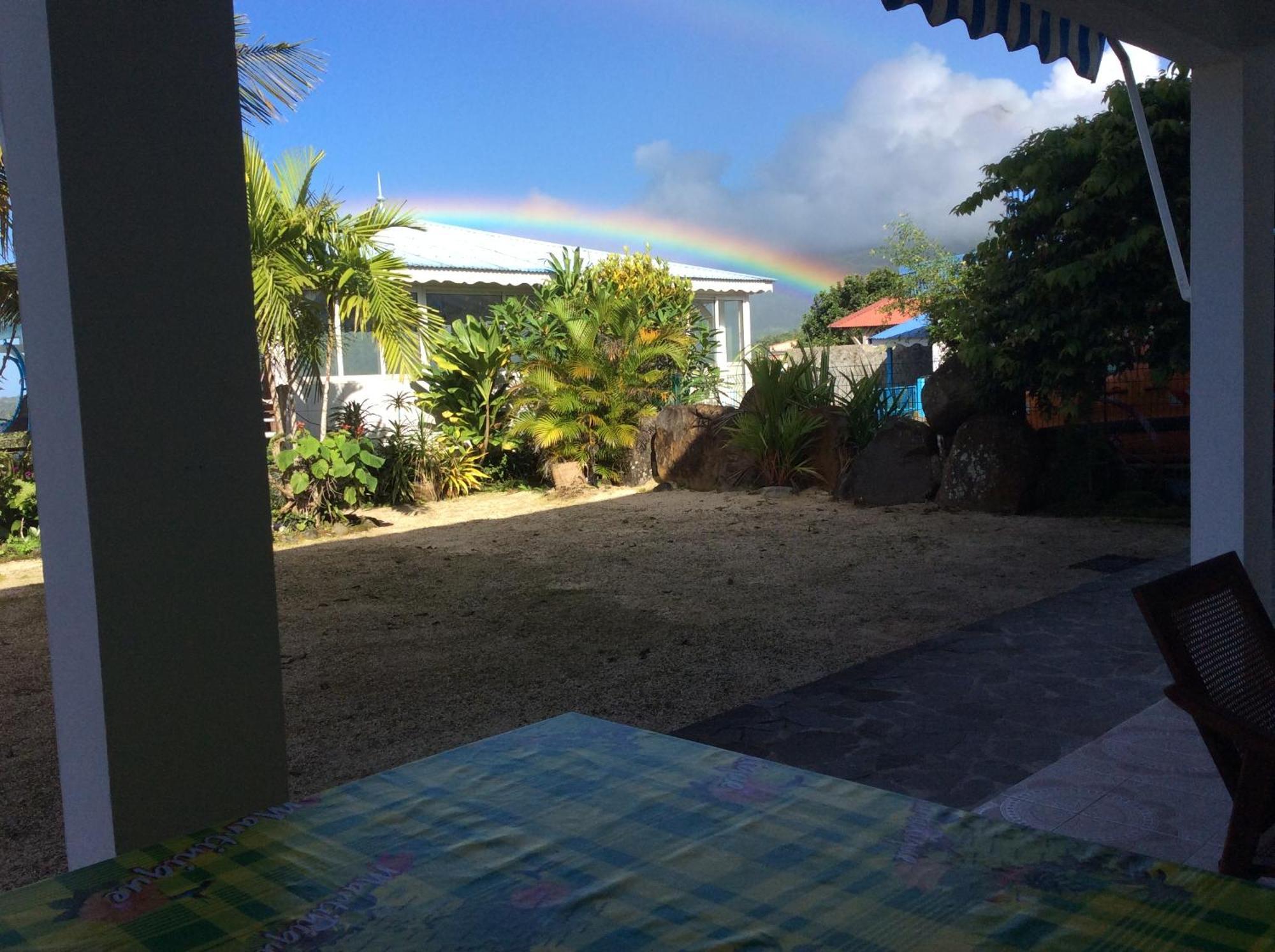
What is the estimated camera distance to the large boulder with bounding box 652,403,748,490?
1322 cm

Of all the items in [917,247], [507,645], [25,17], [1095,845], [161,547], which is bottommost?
[507,645]

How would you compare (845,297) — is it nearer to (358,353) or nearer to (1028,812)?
(358,353)

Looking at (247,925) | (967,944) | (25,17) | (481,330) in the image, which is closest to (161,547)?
(247,925)

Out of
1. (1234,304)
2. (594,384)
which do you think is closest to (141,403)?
(1234,304)

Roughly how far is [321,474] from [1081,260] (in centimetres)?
799

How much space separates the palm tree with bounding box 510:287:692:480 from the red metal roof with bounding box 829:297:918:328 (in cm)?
2117

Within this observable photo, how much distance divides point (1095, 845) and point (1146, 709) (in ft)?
10.5

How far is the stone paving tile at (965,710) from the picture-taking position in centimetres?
383

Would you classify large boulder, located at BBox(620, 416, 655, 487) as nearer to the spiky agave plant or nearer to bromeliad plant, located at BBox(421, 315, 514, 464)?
the spiky agave plant

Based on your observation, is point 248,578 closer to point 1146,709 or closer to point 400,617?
point 1146,709

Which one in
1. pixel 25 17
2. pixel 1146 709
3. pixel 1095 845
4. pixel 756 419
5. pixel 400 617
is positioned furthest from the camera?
pixel 756 419

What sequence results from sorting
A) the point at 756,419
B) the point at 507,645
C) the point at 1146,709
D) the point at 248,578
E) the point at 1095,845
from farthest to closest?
the point at 756,419 < the point at 507,645 < the point at 1146,709 < the point at 248,578 < the point at 1095,845

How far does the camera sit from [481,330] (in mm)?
14141

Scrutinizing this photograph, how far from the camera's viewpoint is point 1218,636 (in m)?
2.47
